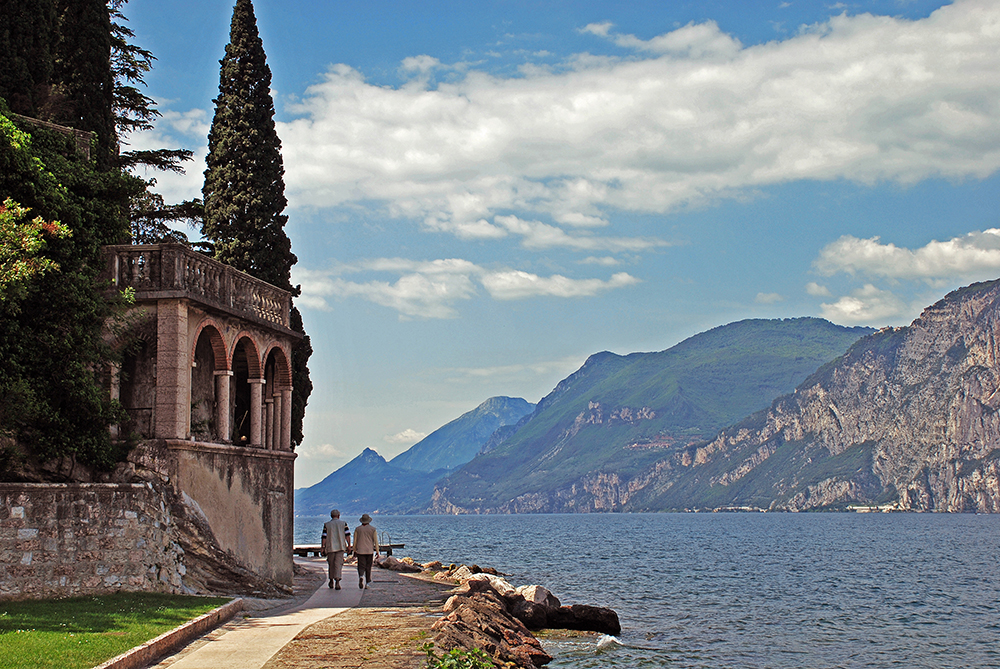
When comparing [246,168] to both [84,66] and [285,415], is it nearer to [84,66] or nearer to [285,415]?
[84,66]

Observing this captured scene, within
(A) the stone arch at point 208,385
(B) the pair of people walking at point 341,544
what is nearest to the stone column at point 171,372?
(A) the stone arch at point 208,385

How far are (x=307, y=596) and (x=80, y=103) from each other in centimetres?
1554

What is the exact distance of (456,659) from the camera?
16.5 metres

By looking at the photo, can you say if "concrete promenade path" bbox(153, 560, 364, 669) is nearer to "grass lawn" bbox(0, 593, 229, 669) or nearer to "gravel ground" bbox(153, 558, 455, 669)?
"gravel ground" bbox(153, 558, 455, 669)

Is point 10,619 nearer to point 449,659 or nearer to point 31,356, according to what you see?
point 31,356

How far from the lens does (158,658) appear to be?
1555 centimetres

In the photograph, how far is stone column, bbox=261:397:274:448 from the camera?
30531 mm

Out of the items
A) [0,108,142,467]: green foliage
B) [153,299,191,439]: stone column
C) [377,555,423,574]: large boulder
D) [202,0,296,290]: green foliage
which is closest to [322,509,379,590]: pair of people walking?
[153,299,191,439]: stone column

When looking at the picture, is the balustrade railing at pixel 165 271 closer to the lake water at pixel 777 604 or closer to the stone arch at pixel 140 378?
the stone arch at pixel 140 378

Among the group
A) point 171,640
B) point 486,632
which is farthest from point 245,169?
point 171,640

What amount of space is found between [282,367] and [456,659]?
16382 millimetres

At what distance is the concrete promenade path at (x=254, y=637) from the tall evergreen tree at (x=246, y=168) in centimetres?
1394

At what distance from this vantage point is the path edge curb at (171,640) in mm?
14430

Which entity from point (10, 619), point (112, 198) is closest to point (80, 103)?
point (112, 198)
